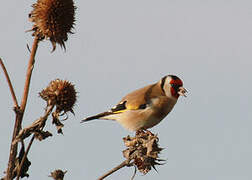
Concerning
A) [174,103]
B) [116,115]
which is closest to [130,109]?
[116,115]

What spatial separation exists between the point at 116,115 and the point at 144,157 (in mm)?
2764

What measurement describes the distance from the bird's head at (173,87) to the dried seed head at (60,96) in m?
3.91

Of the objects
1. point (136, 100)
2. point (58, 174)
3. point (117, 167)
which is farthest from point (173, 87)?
point (58, 174)

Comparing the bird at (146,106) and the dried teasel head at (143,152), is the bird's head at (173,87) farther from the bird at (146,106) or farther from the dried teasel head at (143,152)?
the dried teasel head at (143,152)

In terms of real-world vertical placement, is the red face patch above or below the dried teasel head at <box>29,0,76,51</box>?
above

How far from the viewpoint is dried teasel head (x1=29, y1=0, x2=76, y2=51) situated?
179 inches

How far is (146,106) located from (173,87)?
98 cm

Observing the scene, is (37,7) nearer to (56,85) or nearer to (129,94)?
(56,85)

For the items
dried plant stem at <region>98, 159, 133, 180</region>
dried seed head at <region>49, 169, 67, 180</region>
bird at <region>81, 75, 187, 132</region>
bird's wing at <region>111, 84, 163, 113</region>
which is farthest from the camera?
bird's wing at <region>111, 84, 163, 113</region>

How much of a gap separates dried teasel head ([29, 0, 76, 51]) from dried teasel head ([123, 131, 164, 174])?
1603 mm

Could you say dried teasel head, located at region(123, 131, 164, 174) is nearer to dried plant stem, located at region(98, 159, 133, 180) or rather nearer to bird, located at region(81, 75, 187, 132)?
dried plant stem, located at region(98, 159, 133, 180)

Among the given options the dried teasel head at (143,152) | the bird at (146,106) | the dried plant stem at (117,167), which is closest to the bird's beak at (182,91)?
the bird at (146,106)

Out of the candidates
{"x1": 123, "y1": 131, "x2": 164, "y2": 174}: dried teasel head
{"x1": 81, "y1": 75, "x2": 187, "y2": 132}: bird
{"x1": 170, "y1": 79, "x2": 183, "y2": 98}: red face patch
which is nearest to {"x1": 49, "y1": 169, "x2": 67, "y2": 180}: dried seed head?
{"x1": 123, "y1": 131, "x2": 164, "y2": 174}: dried teasel head

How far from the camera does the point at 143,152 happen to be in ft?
17.8
